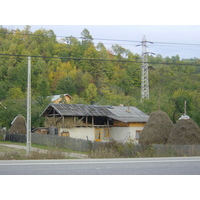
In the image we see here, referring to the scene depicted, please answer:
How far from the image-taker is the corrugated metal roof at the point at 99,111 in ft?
140

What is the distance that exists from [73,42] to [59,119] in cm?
4995

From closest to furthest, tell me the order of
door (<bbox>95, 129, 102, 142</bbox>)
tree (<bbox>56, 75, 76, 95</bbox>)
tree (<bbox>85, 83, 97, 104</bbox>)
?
door (<bbox>95, 129, 102, 142</bbox>)
tree (<bbox>85, 83, 97, 104</bbox>)
tree (<bbox>56, 75, 76, 95</bbox>)

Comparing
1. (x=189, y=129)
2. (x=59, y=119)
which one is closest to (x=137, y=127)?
(x=59, y=119)

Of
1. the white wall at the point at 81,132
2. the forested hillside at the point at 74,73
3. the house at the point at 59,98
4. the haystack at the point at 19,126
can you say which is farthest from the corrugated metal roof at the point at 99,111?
the forested hillside at the point at 74,73

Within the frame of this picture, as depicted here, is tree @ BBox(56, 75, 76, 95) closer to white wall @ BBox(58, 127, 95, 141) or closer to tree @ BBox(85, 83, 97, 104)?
tree @ BBox(85, 83, 97, 104)

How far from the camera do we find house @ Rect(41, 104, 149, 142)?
42750 millimetres

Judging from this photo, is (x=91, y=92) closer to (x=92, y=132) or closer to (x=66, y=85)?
(x=66, y=85)

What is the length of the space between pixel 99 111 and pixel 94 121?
5.32ft

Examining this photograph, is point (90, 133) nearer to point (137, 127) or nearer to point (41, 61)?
point (137, 127)

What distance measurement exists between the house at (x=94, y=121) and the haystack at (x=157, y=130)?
33.4 feet

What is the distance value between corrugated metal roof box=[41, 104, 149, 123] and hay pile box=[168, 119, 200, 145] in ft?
49.1

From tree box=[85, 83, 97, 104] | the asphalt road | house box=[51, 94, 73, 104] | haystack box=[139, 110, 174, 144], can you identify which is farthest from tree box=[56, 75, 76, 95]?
the asphalt road

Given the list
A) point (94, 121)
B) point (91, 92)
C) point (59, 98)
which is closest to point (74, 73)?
point (91, 92)

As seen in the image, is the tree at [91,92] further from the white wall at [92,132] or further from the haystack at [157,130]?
the haystack at [157,130]
